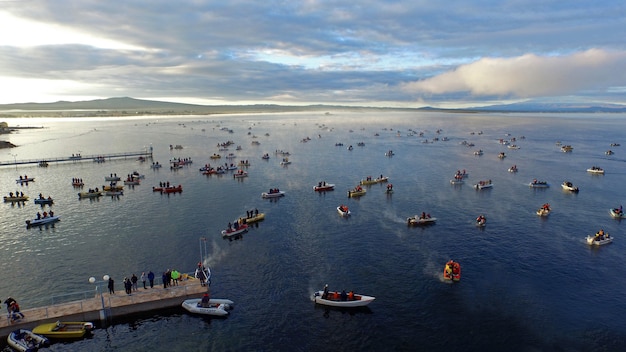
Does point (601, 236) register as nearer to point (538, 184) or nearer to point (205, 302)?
point (538, 184)

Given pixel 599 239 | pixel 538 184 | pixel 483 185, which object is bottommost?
pixel 599 239

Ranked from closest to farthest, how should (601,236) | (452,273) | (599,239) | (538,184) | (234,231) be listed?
(452,273), (599,239), (601,236), (234,231), (538,184)

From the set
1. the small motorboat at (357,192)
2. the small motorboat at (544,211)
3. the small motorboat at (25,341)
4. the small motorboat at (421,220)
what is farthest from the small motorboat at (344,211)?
the small motorboat at (25,341)

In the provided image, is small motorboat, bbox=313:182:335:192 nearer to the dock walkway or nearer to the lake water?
the lake water

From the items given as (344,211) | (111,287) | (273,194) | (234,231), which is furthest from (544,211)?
(111,287)

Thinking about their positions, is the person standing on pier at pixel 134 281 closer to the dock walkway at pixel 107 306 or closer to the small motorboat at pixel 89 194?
the dock walkway at pixel 107 306
